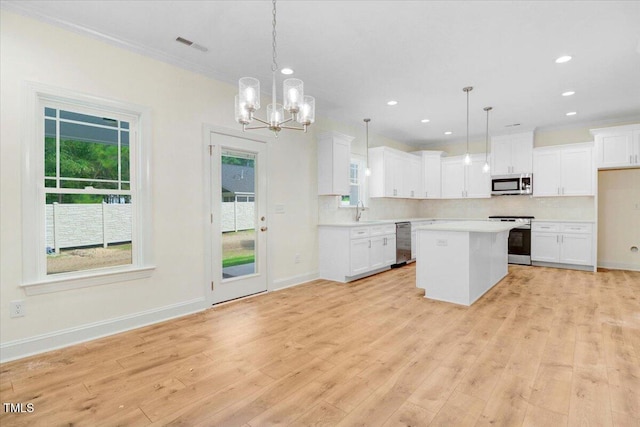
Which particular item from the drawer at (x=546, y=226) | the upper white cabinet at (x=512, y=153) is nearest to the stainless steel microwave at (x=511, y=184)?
the upper white cabinet at (x=512, y=153)

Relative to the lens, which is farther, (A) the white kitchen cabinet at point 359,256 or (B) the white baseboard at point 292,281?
(A) the white kitchen cabinet at point 359,256

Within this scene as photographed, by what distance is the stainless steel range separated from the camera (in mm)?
6328

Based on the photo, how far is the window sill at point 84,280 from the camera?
265 cm

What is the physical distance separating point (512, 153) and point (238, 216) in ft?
19.3

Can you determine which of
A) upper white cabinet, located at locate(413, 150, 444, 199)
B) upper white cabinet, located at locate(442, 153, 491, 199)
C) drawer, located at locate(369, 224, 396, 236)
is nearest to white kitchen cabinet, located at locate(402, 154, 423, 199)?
upper white cabinet, located at locate(413, 150, 444, 199)

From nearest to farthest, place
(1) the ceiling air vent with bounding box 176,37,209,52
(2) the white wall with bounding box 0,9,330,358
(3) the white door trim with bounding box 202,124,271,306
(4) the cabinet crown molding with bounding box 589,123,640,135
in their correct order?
(2) the white wall with bounding box 0,9,330,358 → (1) the ceiling air vent with bounding box 176,37,209,52 → (3) the white door trim with bounding box 202,124,271,306 → (4) the cabinet crown molding with bounding box 589,123,640,135

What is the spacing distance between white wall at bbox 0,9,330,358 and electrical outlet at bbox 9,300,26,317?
0.03 m

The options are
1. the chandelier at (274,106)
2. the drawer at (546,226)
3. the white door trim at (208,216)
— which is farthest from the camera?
the drawer at (546,226)

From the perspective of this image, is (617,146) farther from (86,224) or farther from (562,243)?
(86,224)

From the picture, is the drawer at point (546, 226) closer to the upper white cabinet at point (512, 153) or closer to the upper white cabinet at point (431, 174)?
the upper white cabinet at point (512, 153)

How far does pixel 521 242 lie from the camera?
641 cm

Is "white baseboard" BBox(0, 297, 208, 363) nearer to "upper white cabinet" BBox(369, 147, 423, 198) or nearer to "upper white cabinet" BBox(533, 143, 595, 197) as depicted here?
"upper white cabinet" BBox(369, 147, 423, 198)

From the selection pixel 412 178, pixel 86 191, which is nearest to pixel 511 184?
pixel 412 178

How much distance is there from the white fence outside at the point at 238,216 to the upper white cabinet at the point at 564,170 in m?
5.82
